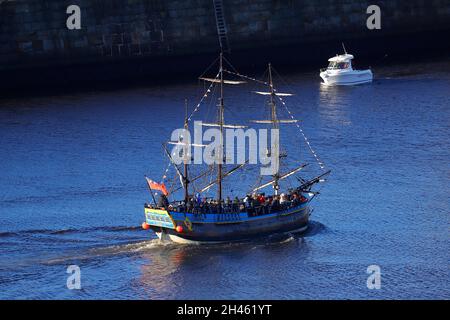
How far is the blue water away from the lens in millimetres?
97812

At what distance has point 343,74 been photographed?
171000 millimetres

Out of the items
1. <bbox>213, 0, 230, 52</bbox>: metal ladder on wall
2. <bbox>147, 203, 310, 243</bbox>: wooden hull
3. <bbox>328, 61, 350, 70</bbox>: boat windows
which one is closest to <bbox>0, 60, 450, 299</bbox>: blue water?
<bbox>147, 203, 310, 243</bbox>: wooden hull

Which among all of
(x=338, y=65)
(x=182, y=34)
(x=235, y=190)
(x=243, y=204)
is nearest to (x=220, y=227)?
(x=243, y=204)

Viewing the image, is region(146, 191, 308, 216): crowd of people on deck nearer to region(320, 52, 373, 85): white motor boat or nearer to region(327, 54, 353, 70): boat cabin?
region(320, 52, 373, 85): white motor boat

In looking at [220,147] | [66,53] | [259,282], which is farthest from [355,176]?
[66,53]

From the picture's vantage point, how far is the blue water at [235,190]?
97.8 meters

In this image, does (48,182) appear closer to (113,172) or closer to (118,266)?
(113,172)

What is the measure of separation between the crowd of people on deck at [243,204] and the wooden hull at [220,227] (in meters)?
0.44

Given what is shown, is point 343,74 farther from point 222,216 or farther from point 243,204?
point 222,216

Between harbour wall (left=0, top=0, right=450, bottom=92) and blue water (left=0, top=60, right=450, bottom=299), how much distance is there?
9547 millimetres

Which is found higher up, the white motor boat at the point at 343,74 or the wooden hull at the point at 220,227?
the white motor boat at the point at 343,74

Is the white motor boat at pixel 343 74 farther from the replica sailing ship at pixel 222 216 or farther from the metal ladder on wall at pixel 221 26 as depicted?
the replica sailing ship at pixel 222 216

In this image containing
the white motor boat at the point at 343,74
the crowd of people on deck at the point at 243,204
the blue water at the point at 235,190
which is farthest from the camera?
the white motor boat at the point at 343,74

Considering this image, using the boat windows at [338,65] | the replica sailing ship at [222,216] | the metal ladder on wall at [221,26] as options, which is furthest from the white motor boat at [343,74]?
the replica sailing ship at [222,216]
